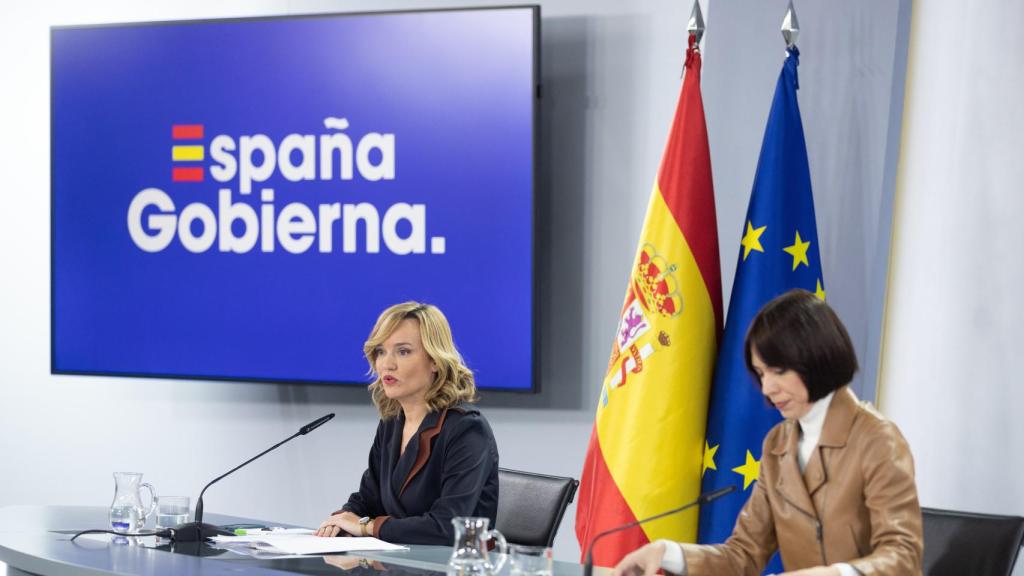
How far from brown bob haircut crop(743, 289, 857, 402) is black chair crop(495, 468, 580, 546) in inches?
43.5

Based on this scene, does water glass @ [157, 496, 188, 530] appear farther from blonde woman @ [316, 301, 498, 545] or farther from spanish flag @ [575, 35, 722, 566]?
spanish flag @ [575, 35, 722, 566]

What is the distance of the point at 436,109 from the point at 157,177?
1.13 meters

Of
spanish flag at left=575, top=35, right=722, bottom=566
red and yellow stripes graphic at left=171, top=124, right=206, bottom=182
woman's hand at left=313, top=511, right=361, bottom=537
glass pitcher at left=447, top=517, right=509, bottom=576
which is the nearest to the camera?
glass pitcher at left=447, top=517, right=509, bottom=576

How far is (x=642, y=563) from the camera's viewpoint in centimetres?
224

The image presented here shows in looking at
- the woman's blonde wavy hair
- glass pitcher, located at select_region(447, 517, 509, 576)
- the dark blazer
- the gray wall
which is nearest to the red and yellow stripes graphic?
the gray wall

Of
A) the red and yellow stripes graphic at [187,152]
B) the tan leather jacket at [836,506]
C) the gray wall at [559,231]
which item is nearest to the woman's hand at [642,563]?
the tan leather jacket at [836,506]

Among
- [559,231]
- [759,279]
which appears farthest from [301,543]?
[559,231]

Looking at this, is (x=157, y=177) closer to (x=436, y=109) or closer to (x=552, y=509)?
(x=436, y=109)

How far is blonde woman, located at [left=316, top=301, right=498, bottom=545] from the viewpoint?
3008 mm

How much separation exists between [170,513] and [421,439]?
0.63 metres

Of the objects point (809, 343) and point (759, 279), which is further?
point (759, 279)

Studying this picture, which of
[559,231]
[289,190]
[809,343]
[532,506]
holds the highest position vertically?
[289,190]

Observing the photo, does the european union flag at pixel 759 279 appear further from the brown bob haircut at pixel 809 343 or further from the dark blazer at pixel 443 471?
the brown bob haircut at pixel 809 343

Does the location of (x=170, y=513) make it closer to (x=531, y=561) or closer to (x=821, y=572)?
(x=531, y=561)
